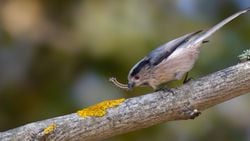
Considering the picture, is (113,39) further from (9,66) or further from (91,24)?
(9,66)

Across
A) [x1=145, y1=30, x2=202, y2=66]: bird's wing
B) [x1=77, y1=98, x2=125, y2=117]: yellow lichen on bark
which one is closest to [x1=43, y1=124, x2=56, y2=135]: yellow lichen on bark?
[x1=77, y1=98, x2=125, y2=117]: yellow lichen on bark

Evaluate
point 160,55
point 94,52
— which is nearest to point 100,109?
point 160,55

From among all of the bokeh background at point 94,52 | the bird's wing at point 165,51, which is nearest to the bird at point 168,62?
the bird's wing at point 165,51

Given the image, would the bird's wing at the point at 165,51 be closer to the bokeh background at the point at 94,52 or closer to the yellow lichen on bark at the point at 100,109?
the yellow lichen on bark at the point at 100,109

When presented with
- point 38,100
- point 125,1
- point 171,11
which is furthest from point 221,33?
point 38,100

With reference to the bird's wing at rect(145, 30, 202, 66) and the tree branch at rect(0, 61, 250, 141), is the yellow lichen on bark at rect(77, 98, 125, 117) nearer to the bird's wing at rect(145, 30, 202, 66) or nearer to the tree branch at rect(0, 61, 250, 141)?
the tree branch at rect(0, 61, 250, 141)

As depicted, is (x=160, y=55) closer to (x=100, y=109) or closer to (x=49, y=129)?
(x=100, y=109)
